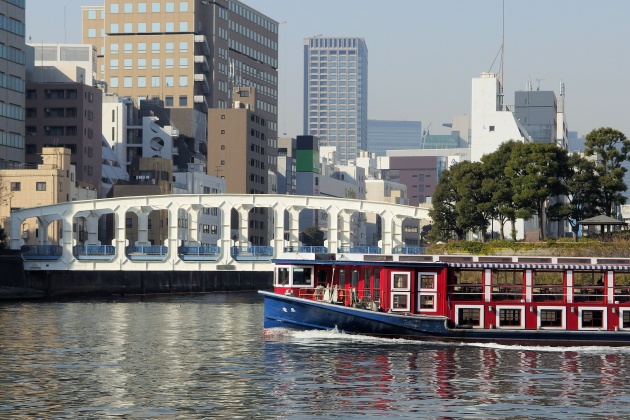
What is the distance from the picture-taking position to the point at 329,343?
225 feet

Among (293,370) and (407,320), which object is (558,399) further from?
(407,320)

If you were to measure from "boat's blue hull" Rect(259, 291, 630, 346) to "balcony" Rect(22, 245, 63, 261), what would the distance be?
68.0m

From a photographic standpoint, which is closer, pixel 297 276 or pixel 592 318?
pixel 592 318

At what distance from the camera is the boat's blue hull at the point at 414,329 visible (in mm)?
69000

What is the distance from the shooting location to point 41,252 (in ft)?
445

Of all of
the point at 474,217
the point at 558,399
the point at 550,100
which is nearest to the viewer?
the point at 558,399

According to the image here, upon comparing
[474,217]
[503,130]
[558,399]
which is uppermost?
[503,130]

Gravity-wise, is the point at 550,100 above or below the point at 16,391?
above

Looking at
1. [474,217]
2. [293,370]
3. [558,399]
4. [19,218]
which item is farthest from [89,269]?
[558,399]

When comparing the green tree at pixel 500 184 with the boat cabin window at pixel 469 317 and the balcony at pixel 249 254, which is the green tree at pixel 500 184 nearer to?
the balcony at pixel 249 254

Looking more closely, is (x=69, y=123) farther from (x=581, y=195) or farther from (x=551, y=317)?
(x=551, y=317)

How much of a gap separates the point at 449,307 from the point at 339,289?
Result: 6.61 meters

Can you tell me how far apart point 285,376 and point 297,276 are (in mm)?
18882

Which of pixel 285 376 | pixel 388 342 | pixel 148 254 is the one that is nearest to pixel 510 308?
pixel 388 342
